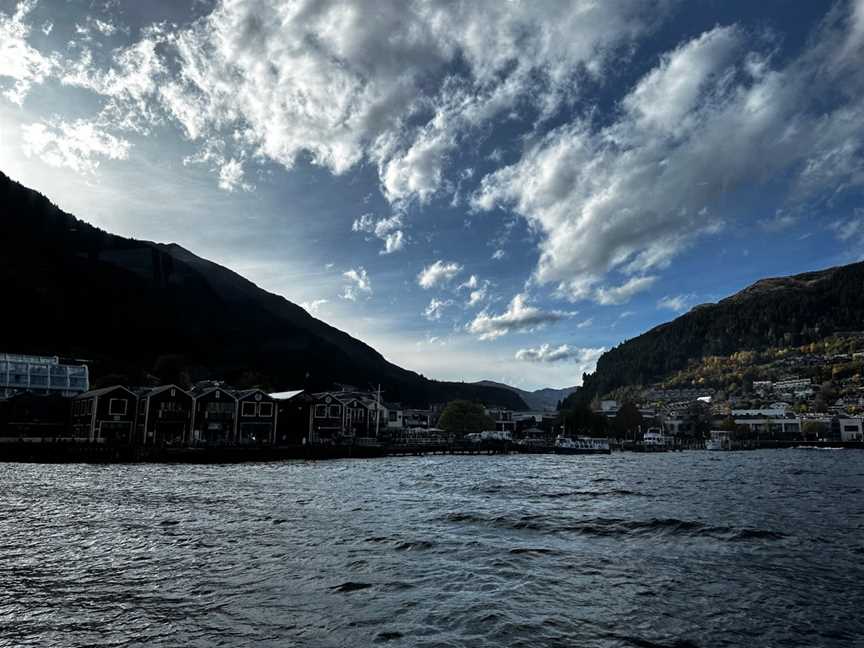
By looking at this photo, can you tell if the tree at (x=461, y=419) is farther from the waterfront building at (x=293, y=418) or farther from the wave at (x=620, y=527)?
the wave at (x=620, y=527)

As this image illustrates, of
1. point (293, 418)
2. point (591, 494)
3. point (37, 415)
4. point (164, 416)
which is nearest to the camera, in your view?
point (591, 494)

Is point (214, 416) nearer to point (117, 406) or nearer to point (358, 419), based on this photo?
point (117, 406)

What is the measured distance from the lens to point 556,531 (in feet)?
78.0

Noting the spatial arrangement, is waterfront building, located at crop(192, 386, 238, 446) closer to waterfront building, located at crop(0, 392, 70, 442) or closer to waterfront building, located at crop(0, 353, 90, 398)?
waterfront building, located at crop(0, 392, 70, 442)

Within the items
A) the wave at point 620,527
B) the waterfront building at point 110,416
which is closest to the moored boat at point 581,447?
the waterfront building at point 110,416

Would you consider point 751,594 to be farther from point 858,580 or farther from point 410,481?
point 410,481

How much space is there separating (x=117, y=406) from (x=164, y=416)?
23.3 ft

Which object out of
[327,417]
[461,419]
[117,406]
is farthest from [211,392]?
[461,419]

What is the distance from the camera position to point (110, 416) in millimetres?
87062

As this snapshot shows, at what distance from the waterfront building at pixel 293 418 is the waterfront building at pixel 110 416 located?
940 inches

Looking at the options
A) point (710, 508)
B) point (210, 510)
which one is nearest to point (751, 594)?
point (710, 508)

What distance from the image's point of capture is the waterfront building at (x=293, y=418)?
4045 inches

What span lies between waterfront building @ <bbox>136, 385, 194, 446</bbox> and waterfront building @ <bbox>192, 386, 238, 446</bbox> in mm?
1411

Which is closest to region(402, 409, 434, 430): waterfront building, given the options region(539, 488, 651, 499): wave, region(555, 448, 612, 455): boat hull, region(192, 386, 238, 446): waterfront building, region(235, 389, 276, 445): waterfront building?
region(555, 448, 612, 455): boat hull
